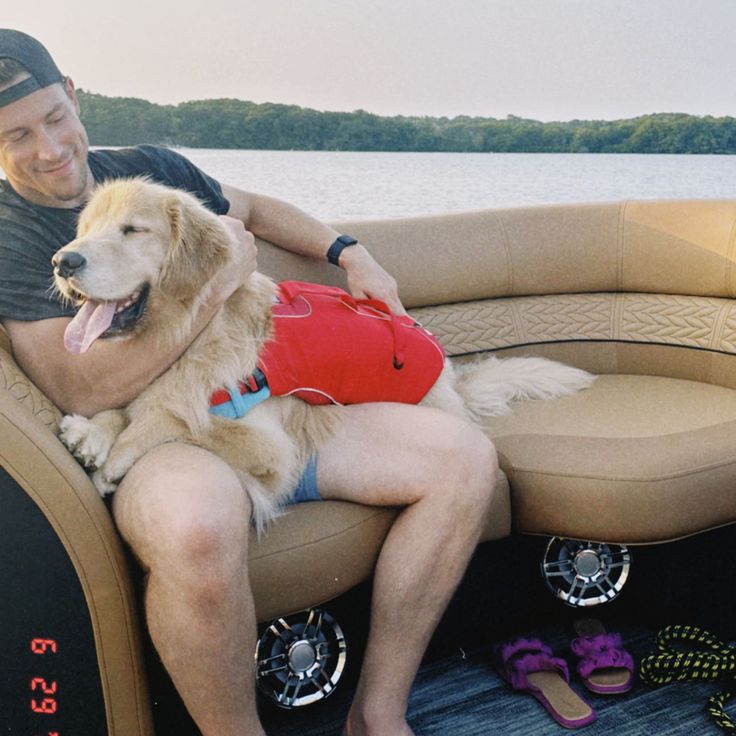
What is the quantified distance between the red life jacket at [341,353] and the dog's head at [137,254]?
22 centimetres

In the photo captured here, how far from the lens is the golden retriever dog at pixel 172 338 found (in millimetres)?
1428

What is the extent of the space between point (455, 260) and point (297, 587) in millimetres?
1462

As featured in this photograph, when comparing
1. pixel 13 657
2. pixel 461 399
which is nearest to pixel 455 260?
pixel 461 399

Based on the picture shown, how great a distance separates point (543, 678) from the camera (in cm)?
187

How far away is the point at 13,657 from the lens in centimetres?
130

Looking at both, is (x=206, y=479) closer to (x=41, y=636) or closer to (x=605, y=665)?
(x=41, y=636)

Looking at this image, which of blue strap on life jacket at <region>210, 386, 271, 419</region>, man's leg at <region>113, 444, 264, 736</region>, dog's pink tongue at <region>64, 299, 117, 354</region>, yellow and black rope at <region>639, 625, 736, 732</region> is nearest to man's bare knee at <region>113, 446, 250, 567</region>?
man's leg at <region>113, 444, 264, 736</region>

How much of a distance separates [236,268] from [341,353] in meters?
0.29

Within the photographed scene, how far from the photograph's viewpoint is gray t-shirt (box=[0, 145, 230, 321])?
4.96 ft

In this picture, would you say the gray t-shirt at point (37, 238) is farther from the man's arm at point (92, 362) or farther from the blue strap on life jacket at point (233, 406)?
the blue strap on life jacket at point (233, 406)

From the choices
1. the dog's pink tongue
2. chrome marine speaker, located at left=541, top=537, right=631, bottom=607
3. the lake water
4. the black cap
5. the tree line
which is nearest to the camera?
the dog's pink tongue

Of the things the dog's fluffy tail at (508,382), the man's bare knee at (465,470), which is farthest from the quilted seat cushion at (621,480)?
the man's bare knee at (465,470)

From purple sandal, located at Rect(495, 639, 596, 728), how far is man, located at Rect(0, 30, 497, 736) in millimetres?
Answer: 442

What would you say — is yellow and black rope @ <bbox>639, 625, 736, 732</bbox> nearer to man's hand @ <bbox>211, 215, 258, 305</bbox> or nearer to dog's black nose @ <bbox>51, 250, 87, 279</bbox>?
man's hand @ <bbox>211, 215, 258, 305</bbox>
